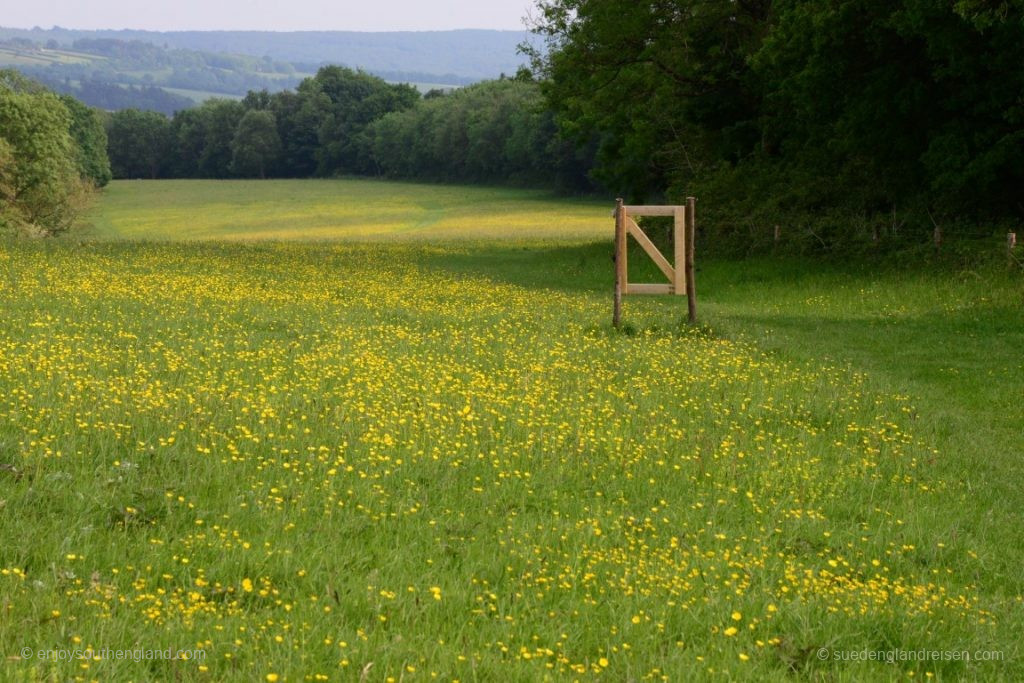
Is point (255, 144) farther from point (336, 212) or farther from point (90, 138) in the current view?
point (336, 212)

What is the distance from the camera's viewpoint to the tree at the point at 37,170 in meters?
68.8

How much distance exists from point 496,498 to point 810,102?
85.0ft

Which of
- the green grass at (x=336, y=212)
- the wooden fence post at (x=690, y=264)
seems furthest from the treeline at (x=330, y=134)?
the wooden fence post at (x=690, y=264)

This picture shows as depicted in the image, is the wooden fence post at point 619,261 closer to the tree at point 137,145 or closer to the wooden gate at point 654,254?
the wooden gate at point 654,254

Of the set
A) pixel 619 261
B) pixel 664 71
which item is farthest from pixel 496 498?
pixel 664 71

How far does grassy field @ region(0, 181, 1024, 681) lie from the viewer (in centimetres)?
583

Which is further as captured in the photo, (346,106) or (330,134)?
(346,106)

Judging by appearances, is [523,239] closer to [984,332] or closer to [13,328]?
[984,332]

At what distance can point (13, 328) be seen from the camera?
574 inches

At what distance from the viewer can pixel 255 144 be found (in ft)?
497

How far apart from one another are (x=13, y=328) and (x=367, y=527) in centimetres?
928

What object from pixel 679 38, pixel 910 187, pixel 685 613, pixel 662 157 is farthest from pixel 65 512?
pixel 662 157

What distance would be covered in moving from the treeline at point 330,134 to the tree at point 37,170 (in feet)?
194

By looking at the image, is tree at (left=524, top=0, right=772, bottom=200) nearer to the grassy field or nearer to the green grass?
the green grass
